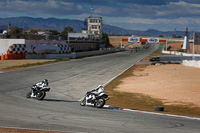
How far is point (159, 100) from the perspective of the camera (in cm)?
1770

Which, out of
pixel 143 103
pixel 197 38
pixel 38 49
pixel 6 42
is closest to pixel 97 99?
pixel 143 103

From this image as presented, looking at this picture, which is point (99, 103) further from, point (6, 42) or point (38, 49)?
point (6, 42)

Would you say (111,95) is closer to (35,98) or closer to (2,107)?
(35,98)

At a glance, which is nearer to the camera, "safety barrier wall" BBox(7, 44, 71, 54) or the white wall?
"safety barrier wall" BBox(7, 44, 71, 54)

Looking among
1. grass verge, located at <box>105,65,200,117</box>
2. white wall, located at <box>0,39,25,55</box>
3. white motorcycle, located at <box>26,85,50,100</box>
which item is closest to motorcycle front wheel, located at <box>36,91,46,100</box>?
white motorcycle, located at <box>26,85,50,100</box>

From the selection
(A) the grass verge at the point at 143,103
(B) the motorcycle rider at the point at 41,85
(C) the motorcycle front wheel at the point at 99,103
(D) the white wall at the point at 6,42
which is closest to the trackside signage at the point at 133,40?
(D) the white wall at the point at 6,42

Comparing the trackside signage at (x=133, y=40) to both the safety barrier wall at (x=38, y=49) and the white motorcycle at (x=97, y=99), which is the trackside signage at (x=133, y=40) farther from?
the white motorcycle at (x=97, y=99)

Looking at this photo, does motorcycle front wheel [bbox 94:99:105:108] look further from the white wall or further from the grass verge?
the white wall

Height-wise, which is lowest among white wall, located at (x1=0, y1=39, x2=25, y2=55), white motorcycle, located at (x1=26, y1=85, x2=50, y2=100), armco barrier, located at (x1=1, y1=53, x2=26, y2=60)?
white motorcycle, located at (x1=26, y1=85, x2=50, y2=100)

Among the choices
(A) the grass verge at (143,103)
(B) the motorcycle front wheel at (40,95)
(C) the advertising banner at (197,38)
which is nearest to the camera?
(A) the grass verge at (143,103)

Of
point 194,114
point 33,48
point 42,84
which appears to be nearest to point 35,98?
point 42,84

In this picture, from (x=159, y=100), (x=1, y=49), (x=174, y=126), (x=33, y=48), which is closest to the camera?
(x=174, y=126)

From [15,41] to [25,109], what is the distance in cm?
4854

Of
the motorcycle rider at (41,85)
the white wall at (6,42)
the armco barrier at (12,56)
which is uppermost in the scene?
the white wall at (6,42)
